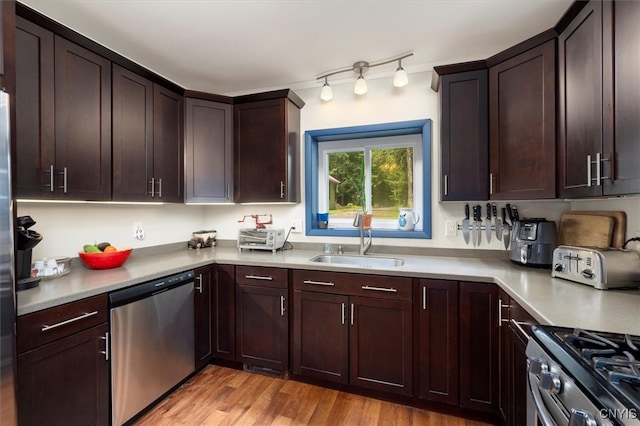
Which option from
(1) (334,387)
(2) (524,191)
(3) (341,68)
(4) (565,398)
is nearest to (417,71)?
(3) (341,68)

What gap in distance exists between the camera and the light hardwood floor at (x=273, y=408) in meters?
1.74

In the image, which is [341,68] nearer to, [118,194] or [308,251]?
[308,251]

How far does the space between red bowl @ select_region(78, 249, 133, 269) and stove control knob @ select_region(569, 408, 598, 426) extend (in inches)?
92.0

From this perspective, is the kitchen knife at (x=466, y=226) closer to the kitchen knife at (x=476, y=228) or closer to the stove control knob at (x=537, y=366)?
the kitchen knife at (x=476, y=228)

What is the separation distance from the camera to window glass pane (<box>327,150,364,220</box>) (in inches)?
108

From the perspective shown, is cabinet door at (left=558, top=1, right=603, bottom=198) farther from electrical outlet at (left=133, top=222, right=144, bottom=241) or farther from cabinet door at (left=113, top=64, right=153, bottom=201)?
electrical outlet at (left=133, top=222, right=144, bottom=241)

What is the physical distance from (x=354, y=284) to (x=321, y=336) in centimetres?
46

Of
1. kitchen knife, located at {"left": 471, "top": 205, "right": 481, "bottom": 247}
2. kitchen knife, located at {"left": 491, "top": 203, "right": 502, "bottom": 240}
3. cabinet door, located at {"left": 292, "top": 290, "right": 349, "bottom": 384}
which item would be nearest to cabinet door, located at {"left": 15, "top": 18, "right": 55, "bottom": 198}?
cabinet door, located at {"left": 292, "top": 290, "right": 349, "bottom": 384}

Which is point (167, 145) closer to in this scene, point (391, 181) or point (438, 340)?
point (391, 181)

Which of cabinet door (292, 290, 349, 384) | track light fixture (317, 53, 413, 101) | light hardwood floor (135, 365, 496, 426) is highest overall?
track light fixture (317, 53, 413, 101)

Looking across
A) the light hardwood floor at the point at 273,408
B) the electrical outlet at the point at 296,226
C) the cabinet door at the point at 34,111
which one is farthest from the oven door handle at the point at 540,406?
the cabinet door at the point at 34,111

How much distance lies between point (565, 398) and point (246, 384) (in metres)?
1.95

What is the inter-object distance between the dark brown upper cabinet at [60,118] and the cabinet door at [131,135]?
57 millimetres

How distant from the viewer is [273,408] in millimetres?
1854
